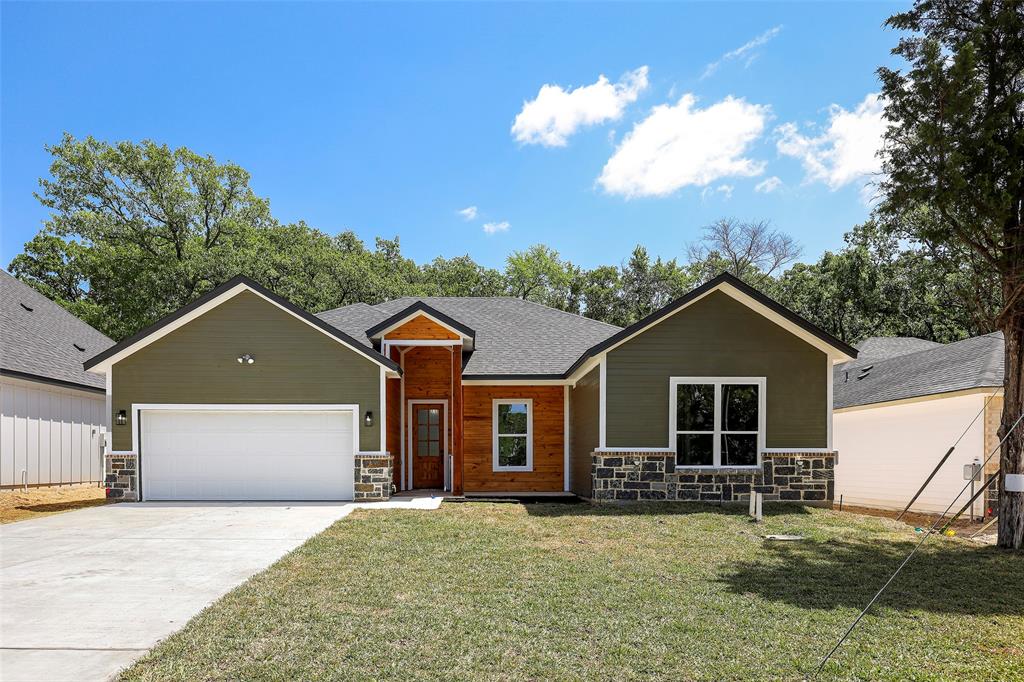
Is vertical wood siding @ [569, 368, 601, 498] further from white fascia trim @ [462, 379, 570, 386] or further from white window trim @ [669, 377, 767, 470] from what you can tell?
white window trim @ [669, 377, 767, 470]

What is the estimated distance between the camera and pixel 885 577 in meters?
7.05

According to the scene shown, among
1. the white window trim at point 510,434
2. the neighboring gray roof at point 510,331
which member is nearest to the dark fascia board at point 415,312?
the neighboring gray roof at point 510,331

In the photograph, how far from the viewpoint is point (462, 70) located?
15.9 metres

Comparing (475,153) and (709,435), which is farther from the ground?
(475,153)

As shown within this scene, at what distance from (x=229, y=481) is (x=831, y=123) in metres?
22.2

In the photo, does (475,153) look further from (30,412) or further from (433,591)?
(433,591)

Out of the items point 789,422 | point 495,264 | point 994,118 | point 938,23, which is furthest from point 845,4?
point 495,264

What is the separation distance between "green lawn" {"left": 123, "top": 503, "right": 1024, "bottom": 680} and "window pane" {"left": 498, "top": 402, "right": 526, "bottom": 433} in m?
5.82

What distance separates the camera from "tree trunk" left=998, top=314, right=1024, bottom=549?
901cm

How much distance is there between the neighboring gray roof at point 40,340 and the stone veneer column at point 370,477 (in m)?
7.97

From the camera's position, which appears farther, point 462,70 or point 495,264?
point 495,264

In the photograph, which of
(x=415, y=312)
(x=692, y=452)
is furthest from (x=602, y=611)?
(x=415, y=312)

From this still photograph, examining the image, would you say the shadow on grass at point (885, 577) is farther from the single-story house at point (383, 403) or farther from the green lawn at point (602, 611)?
the single-story house at point (383, 403)

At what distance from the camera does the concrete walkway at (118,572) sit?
15.4 ft
